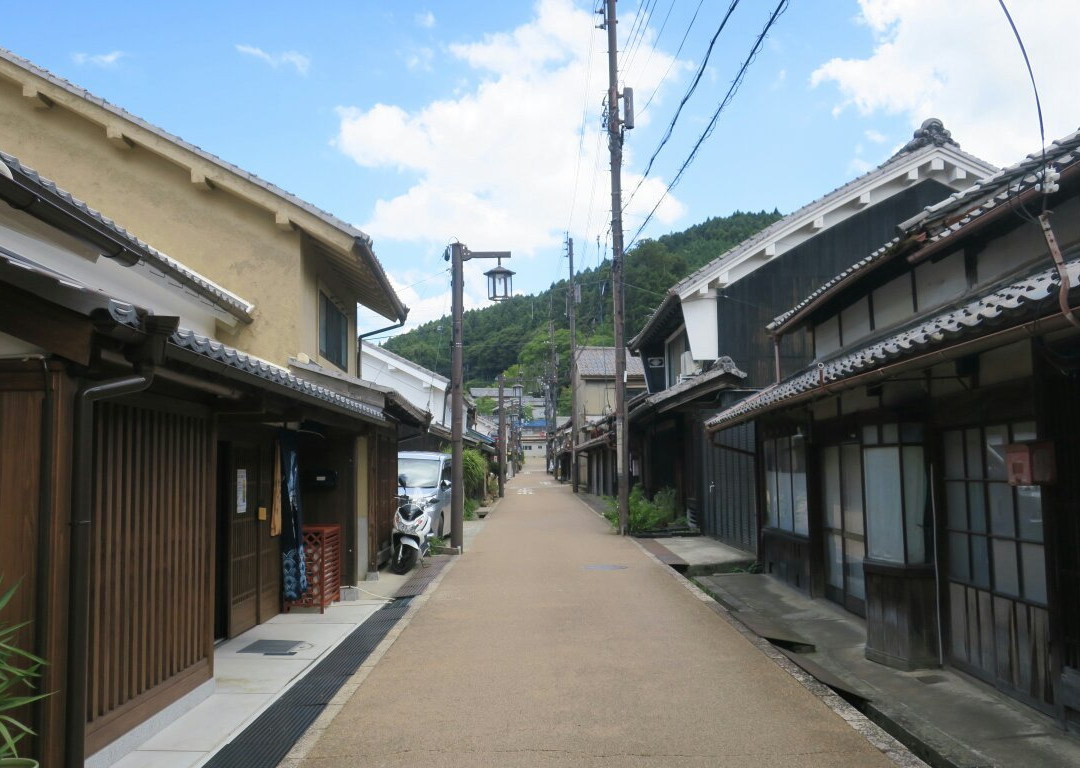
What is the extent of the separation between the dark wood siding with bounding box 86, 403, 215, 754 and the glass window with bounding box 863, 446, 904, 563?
6305 millimetres

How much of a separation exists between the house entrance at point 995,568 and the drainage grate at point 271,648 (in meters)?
6.53

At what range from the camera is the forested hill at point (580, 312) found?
36.8m

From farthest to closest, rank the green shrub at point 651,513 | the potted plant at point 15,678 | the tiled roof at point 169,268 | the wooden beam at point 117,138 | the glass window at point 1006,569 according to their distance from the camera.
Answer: the green shrub at point 651,513 → the wooden beam at point 117,138 → the tiled roof at point 169,268 → the glass window at point 1006,569 → the potted plant at point 15,678

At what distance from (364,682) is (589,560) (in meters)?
9.54

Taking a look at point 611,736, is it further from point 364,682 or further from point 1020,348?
point 1020,348

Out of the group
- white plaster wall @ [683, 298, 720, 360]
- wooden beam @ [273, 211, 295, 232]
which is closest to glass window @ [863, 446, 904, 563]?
wooden beam @ [273, 211, 295, 232]

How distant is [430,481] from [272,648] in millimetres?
11216

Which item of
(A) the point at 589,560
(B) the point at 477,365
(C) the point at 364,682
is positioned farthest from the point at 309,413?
(B) the point at 477,365

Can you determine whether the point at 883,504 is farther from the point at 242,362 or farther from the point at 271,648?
the point at 271,648

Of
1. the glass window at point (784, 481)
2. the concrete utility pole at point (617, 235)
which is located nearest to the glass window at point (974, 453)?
the glass window at point (784, 481)

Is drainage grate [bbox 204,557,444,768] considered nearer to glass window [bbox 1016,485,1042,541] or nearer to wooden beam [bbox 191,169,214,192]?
glass window [bbox 1016,485,1042,541]

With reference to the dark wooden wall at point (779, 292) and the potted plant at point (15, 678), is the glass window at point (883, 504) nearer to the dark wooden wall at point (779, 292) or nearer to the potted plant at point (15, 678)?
the potted plant at point (15, 678)

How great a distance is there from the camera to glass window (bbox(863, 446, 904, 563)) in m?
8.16

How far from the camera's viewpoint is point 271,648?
8.97 metres
